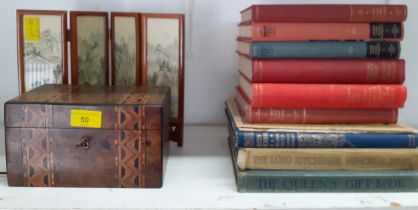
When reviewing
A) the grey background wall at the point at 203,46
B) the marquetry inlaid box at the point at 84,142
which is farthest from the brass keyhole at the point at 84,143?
the grey background wall at the point at 203,46

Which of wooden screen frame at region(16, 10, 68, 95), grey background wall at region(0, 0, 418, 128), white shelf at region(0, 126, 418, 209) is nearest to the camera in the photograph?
white shelf at region(0, 126, 418, 209)

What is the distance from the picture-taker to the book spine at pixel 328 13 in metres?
0.72

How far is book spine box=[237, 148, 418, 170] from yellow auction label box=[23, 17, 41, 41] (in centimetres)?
49

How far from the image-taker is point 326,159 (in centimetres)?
71

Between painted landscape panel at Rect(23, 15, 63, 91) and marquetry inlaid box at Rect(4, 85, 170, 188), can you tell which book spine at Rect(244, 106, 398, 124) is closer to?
marquetry inlaid box at Rect(4, 85, 170, 188)

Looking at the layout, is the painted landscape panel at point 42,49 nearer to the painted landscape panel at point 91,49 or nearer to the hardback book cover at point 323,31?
the painted landscape panel at point 91,49

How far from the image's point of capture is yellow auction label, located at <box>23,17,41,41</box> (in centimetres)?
90

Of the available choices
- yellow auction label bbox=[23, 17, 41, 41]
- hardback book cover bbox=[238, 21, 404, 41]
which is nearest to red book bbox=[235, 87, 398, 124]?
hardback book cover bbox=[238, 21, 404, 41]

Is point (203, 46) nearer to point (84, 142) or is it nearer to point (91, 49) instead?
point (91, 49)

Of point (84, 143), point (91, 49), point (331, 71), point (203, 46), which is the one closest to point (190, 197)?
point (84, 143)

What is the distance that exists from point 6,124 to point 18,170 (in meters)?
0.07

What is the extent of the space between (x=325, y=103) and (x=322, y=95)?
0.05 ft

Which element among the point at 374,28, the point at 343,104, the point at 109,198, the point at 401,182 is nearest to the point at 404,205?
the point at 401,182

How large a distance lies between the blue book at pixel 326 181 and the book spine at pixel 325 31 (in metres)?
0.21
